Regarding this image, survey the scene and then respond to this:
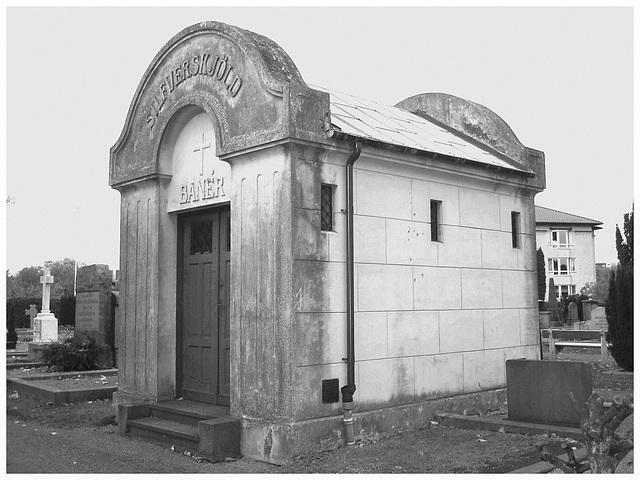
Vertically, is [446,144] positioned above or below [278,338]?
above

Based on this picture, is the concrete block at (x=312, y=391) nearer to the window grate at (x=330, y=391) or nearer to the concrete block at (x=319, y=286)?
the window grate at (x=330, y=391)

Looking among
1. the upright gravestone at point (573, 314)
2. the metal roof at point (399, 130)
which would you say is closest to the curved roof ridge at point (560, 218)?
the upright gravestone at point (573, 314)

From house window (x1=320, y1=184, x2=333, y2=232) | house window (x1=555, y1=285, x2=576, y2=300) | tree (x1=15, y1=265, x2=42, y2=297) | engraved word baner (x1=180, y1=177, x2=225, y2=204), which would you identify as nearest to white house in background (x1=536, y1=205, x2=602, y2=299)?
house window (x1=555, y1=285, x2=576, y2=300)

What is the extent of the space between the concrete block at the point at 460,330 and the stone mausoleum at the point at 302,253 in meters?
0.03

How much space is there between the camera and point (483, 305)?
422 inches

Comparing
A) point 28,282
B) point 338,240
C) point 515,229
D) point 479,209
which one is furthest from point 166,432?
point 28,282

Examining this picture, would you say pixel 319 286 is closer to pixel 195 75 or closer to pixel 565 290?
pixel 195 75

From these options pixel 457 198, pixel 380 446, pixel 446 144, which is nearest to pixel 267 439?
pixel 380 446

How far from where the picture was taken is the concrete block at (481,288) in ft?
34.2

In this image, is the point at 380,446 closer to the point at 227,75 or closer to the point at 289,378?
the point at 289,378

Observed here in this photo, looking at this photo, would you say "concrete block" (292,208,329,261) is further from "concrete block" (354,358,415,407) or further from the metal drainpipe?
"concrete block" (354,358,415,407)

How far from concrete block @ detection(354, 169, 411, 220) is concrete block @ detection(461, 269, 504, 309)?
167cm

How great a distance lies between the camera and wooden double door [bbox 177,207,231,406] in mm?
9445
